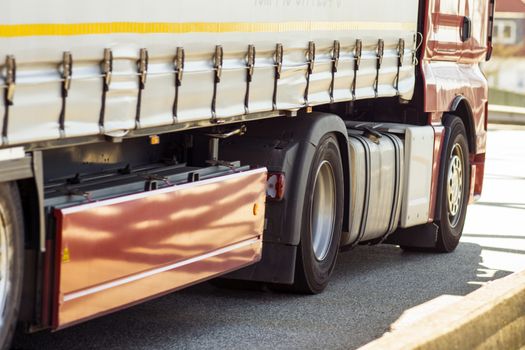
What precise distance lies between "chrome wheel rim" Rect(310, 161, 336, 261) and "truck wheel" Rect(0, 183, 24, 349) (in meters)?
3.93

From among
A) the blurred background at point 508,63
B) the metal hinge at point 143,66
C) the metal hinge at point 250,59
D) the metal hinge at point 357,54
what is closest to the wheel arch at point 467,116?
the metal hinge at point 357,54

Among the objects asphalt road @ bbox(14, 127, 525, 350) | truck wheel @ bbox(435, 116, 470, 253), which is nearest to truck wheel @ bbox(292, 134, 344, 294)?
asphalt road @ bbox(14, 127, 525, 350)

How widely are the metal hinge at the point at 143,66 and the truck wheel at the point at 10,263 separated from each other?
1159 mm

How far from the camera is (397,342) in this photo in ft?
18.4

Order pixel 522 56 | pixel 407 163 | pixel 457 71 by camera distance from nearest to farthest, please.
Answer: pixel 407 163, pixel 457 71, pixel 522 56

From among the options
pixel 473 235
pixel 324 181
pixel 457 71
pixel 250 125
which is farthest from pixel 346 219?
pixel 473 235

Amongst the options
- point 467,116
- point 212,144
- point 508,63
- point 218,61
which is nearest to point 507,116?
point 508,63

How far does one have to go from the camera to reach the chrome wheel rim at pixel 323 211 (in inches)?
419

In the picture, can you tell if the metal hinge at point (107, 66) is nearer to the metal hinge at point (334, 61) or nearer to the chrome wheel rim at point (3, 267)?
the chrome wheel rim at point (3, 267)

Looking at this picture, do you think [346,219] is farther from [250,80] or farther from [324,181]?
[250,80]

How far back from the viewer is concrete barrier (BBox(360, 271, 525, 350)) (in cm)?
580

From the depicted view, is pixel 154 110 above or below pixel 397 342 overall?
above

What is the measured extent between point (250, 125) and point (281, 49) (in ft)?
2.65

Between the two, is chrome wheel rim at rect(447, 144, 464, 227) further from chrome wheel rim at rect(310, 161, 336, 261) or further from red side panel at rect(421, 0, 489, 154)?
chrome wheel rim at rect(310, 161, 336, 261)
